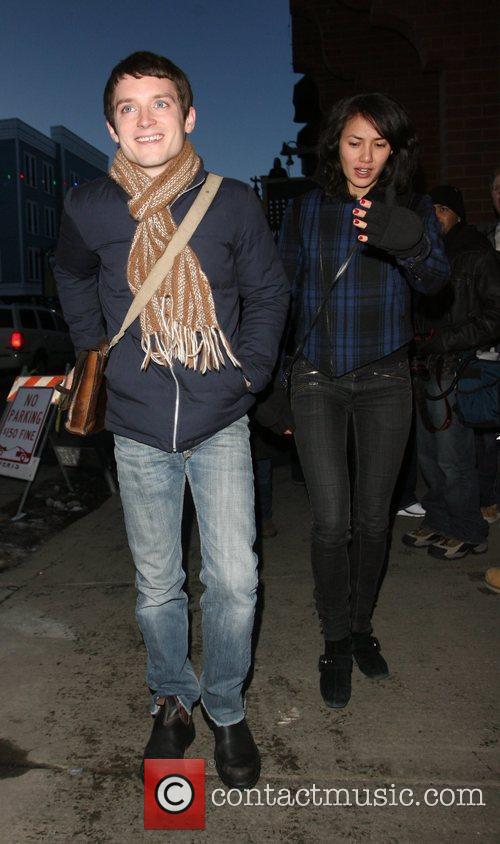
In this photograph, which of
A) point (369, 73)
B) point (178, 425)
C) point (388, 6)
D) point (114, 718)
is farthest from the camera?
point (369, 73)

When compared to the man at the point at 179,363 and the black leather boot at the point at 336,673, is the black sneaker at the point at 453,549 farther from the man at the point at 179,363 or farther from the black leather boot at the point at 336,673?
the man at the point at 179,363

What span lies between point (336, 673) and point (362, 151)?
2.11 metres

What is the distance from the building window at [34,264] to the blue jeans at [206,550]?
1996 inches

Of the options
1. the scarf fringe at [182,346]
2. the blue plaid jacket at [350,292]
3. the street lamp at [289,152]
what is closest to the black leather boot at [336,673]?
the blue plaid jacket at [350,292]

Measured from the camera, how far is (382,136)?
118 inches

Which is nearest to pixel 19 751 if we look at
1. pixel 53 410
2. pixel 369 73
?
pixel 53 410

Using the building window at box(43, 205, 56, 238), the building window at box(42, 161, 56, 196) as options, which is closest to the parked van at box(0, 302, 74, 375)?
the building window at box(43, 205, 56, 238)

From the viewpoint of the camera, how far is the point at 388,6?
22.7ft

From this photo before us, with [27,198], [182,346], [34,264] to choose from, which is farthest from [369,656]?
[27,198]

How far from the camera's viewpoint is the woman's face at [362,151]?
3014 mm

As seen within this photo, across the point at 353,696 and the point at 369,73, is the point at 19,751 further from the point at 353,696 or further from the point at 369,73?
the point at 369,73

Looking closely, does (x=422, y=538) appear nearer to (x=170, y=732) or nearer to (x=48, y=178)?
(x=170, y=732)

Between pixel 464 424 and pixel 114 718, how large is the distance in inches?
109

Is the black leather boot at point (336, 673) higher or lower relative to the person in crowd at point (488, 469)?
lower
